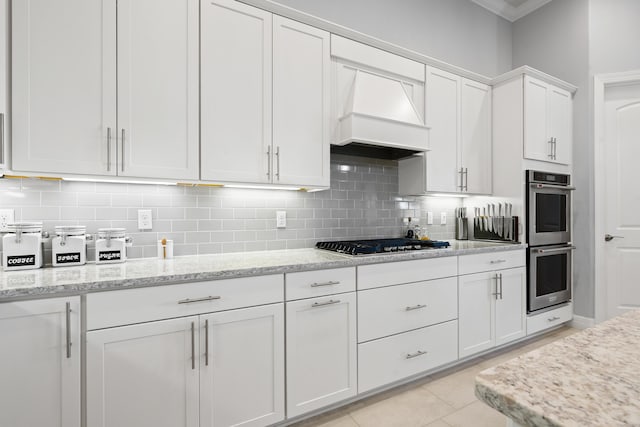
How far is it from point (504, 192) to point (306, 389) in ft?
8.22

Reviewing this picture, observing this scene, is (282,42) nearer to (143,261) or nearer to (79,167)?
(79,167)

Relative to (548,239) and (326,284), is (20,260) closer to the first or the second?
(326,284)

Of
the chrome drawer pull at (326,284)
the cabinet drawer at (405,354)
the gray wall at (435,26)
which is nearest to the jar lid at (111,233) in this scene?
the chrome drawer pull at (326,284)

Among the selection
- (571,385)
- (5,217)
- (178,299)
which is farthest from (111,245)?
(571,385)

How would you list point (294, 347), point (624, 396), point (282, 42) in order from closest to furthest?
point (624, 396), point (294, 347), point (282, 42)

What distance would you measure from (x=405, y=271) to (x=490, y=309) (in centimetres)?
102

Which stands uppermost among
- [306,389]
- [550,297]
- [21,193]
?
[21,193]

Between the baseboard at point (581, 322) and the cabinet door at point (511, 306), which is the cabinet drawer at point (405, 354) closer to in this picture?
the cabinet door at point (511, 306)

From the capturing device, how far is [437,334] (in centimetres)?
239

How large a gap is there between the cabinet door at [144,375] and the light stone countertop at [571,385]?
1.38 m

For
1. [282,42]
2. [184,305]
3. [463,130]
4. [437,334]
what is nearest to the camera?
[184,305]

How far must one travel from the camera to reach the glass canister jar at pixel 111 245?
1809mm

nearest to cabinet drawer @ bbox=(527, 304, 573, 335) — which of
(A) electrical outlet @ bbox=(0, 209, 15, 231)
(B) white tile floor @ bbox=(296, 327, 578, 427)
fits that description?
(B) white tile floor @ bbox=(296, 327, 578, 427)

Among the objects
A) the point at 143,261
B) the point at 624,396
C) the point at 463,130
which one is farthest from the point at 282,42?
the point at 624,396
